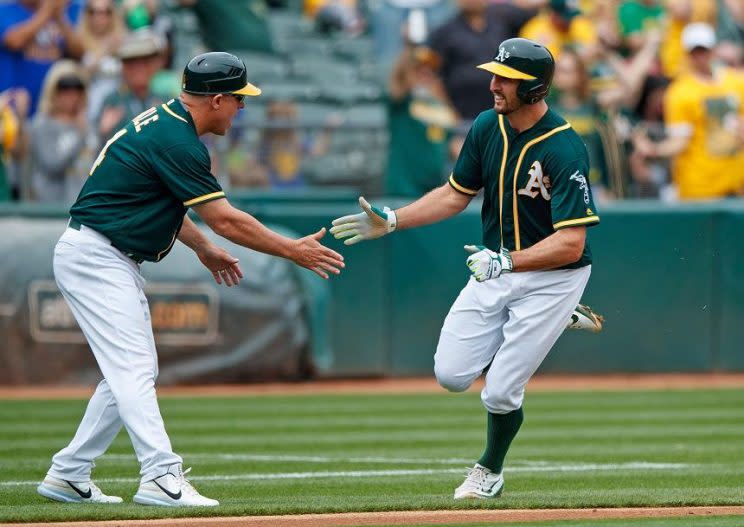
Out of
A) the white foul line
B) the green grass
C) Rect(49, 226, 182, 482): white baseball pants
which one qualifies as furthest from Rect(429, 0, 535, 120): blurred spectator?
Rect(49, 226, 182, 482): white baseball pants

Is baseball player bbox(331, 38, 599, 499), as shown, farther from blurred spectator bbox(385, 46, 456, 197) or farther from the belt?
blurred spectator bbox(385, 46, 456, 197)

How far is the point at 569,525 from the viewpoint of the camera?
6.30 meters

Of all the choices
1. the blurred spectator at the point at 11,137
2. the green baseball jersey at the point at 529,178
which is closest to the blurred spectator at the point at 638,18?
the blurred spectator at the point at 11,137

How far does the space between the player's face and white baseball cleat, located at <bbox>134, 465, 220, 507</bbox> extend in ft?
7.69

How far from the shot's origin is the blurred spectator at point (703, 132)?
583 inches

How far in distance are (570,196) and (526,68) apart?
65 cm

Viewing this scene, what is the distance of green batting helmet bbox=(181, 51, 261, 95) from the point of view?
6.84m

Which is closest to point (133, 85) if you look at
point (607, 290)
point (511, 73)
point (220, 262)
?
point (607, 290)

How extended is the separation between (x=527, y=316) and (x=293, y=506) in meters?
1.47

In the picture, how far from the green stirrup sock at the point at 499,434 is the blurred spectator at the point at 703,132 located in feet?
26.8

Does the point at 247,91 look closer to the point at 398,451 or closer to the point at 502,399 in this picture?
the point at 502,399

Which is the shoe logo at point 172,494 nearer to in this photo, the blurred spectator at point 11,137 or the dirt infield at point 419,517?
the dirt infield at point 419,517

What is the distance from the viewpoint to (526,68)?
6938mm

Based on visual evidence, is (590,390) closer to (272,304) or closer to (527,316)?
(272,304)
